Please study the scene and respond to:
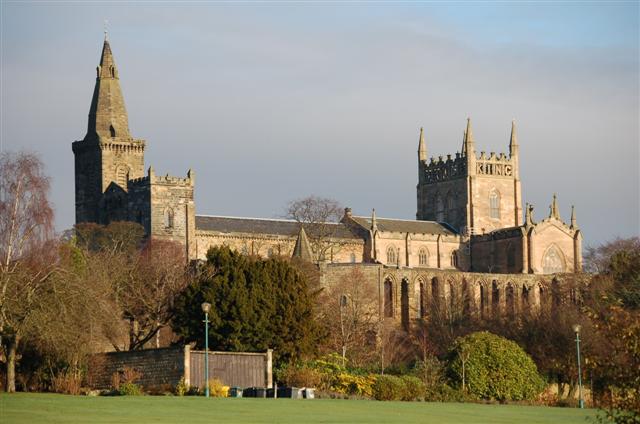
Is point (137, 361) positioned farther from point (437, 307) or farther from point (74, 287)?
point (437, 307)

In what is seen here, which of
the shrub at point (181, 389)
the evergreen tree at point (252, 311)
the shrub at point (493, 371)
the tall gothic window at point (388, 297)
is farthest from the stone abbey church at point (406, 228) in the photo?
the shrub at point (181, 389)

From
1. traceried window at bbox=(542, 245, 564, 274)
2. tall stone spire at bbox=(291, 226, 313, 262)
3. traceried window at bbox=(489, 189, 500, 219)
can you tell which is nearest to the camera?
tall stone spire at bbox=(291, 226, 313, 262)

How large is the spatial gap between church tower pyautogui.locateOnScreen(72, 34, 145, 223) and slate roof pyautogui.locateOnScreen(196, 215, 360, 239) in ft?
22.7

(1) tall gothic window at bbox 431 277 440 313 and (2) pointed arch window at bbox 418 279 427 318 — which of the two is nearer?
(1) tall gothic window at bbox 431 277 440 313

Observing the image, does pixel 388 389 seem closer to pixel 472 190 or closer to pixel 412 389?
pixel 412 389

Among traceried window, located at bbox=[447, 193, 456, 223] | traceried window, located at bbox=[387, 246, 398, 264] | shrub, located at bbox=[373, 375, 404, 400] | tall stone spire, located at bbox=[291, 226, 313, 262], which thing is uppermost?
traceried window, located at bbox=[447, 193, 456, 223]

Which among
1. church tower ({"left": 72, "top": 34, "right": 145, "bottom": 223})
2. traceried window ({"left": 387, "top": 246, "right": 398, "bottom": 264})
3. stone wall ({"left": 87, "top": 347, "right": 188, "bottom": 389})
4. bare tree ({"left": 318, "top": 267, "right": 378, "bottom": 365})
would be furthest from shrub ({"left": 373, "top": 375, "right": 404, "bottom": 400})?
traceried window ({"left": 387, "top": 246, "right": 398, "bottom": 264})

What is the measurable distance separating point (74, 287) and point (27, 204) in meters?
3.62

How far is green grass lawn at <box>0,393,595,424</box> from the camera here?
38.7 metres

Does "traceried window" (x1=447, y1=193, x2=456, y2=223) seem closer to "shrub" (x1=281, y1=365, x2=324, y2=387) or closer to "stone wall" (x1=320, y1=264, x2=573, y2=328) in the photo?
"stone wall" (x1=320, y1=264, x2=573, y2=328)

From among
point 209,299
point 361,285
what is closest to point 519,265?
point 361,285

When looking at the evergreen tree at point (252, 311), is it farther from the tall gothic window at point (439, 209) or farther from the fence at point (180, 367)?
the tall gothic window at point (439, 209)

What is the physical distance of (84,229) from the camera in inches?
4466

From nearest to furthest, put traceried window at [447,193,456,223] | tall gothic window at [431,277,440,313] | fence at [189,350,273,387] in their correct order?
1. fence at [189,350,273,387]
2. tall gothic window at [431,277,440,313]
3. traceried window at [447,193,456,223]
